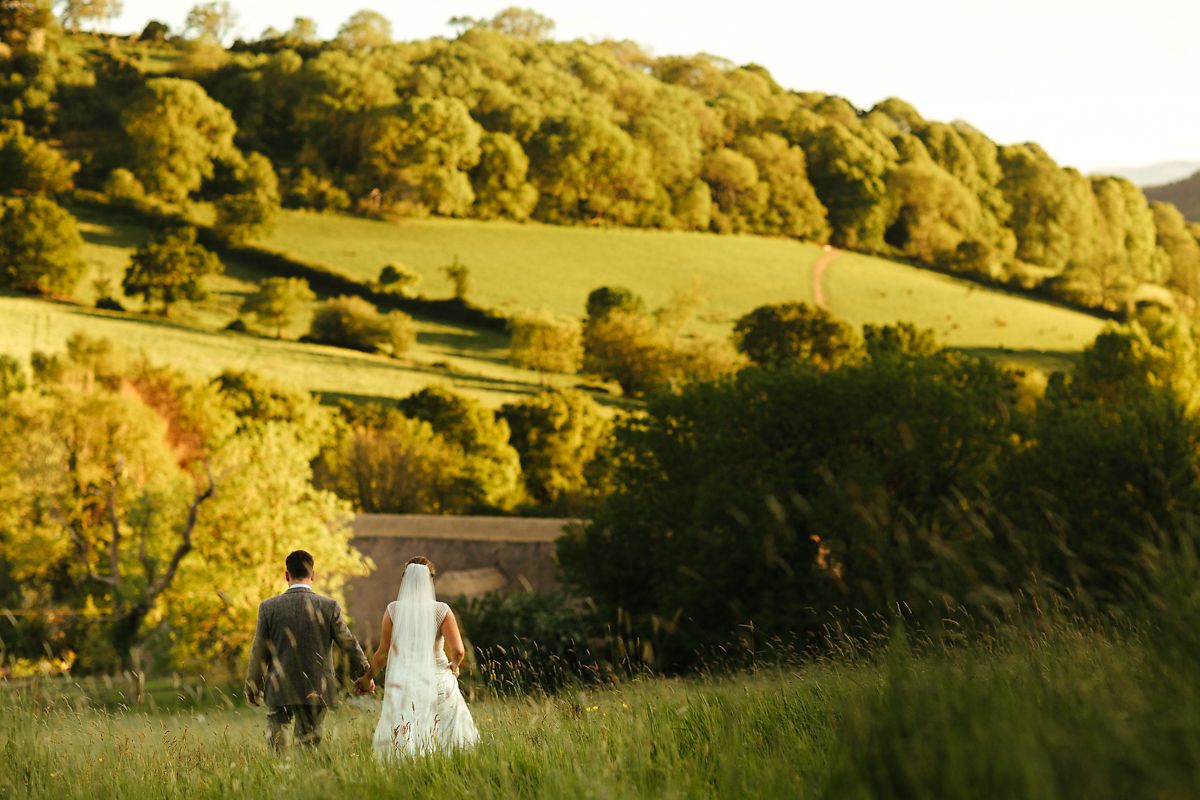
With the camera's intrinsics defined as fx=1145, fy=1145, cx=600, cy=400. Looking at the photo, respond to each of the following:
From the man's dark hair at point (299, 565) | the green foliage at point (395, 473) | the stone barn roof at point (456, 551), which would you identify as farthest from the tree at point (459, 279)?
the man's dark hair at point (299, 565)

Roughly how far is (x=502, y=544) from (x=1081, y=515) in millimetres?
15240

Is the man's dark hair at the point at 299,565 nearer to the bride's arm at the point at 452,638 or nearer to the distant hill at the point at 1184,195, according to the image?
the bride's arm at the point at 452,638

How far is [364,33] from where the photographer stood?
123750 millimetres

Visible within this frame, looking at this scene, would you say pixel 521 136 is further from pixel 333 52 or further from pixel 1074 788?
pixel 1074 788

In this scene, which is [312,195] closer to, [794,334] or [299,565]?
[794,334]

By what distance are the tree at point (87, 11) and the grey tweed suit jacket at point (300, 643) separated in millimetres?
137703

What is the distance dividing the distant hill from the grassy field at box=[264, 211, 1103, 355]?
248 feet

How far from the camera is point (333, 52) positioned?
107000 millimetres

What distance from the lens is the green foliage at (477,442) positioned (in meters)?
38.9

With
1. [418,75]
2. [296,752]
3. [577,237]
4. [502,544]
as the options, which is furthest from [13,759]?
[418,75]

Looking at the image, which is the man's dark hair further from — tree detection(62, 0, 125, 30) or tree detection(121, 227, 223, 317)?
tree detection(62, 0, 125, 30)

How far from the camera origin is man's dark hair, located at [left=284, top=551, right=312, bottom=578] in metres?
7.32

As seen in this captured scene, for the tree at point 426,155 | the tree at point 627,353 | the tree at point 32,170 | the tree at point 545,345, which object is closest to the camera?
the tree at point 627,353

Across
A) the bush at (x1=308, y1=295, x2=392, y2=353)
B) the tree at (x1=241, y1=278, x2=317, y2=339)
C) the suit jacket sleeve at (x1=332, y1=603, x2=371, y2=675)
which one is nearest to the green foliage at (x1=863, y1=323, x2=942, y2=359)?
the bush at (x1=308, y1=295, x2=392, y2=353)
